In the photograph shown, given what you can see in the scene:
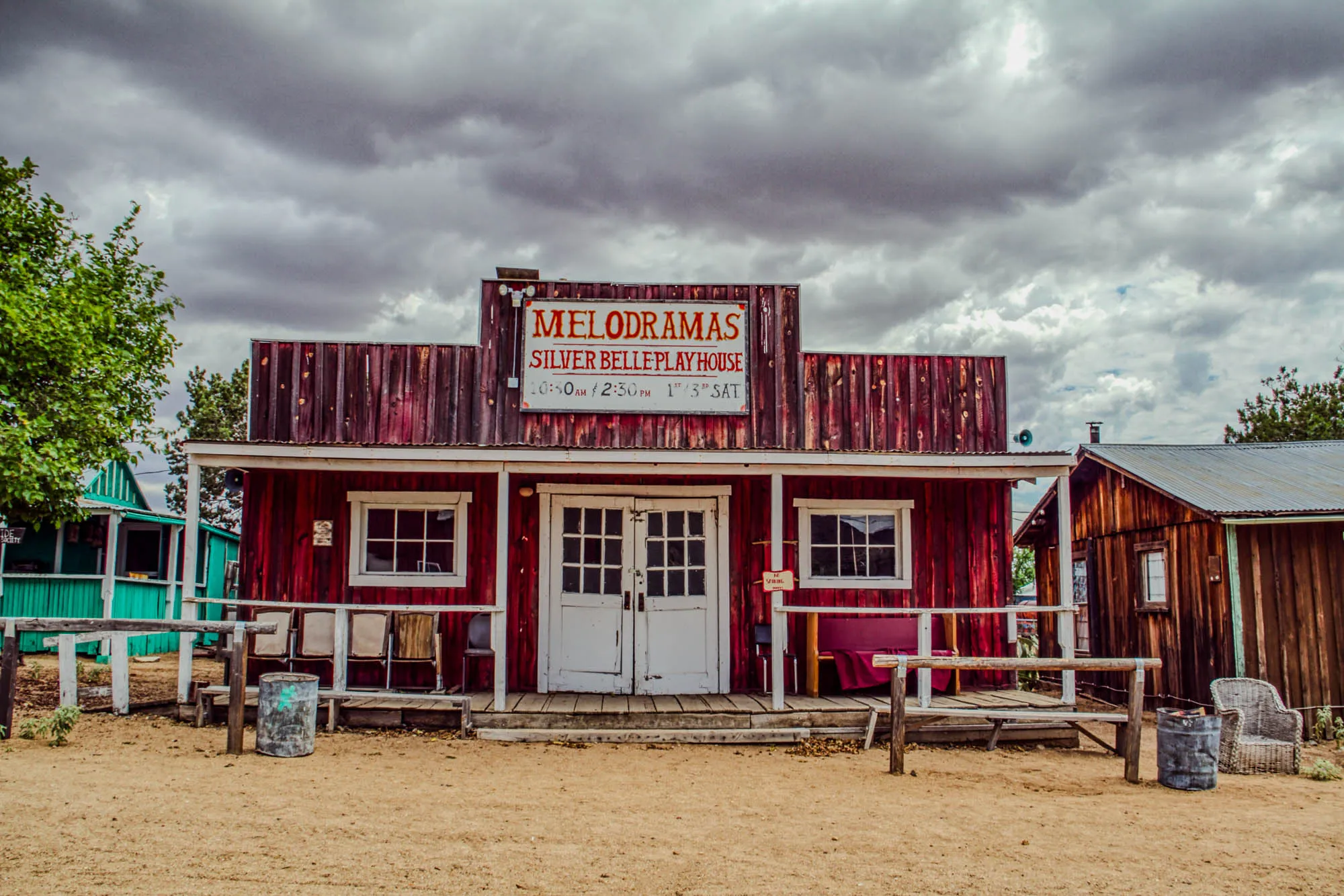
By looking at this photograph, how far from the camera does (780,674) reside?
8.68m

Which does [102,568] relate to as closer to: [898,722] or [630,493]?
[630,493]

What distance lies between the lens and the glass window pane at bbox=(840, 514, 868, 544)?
33.8 feet

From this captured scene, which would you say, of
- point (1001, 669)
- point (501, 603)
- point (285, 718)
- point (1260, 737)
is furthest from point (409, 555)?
point (1260, 737)

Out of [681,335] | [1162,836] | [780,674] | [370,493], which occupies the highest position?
[681,335]

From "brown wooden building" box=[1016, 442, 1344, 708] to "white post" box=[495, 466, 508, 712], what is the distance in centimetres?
709

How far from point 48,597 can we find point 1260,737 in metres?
17.9

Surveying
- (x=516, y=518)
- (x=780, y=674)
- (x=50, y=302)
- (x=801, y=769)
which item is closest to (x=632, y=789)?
(x=801, y=769)

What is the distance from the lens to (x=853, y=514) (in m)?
10.3

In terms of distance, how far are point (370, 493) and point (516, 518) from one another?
59.1 inches

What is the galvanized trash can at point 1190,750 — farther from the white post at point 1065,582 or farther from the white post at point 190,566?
the white post at point 190,566

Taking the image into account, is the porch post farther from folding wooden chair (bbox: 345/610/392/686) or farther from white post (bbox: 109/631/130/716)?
white post (bbox: 109/631/130/716)

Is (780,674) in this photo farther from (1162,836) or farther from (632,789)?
(1162,836)

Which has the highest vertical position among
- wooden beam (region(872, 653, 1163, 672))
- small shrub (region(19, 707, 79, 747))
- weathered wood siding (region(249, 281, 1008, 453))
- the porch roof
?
weathered wood siding (region(249, 281, 1008, 453))

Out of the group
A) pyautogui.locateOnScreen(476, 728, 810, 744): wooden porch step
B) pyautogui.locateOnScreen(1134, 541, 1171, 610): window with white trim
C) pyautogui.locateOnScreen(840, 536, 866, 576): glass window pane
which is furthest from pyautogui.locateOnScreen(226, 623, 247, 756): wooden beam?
pyautogui.locateOnScreen(1134, 541, 1171, 610): window with white trim
